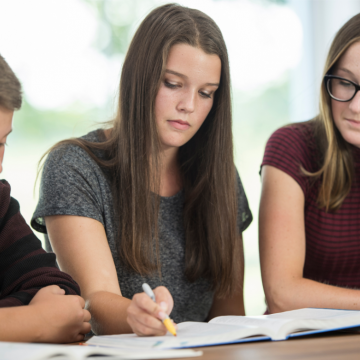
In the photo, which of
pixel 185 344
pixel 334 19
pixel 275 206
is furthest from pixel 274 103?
pixel 185 344

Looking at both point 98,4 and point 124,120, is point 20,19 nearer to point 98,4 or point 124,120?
point 98,4

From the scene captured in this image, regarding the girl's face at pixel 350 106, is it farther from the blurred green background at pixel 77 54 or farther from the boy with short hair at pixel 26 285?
the blurred green background at pixel 77 54

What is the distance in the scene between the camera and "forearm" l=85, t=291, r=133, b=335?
95 cm

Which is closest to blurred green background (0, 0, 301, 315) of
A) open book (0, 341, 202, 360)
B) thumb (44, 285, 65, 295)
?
thumb (44, 285, 65, 295)

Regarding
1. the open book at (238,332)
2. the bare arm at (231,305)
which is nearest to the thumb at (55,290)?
the open book at (238,332)

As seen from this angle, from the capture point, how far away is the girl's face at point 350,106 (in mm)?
1309

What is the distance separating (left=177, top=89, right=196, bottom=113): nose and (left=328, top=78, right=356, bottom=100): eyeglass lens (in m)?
0.46

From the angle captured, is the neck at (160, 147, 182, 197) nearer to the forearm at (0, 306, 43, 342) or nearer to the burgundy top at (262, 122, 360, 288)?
the burgundy top at (262, 122, 360, 288)

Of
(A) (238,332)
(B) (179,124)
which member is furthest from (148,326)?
(B) (179,124)

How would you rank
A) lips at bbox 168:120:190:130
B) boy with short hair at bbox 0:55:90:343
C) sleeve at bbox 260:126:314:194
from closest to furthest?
boy with short hair at bbox 0:55:90:343, lips at bbox 168:120:190:130, sleeve at bbox 260:126:314:194

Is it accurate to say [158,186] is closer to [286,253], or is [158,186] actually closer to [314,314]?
[286,253]

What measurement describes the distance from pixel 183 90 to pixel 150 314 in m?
0.68

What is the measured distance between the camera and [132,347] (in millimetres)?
655

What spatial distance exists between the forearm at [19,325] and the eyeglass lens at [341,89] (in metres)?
1.07
